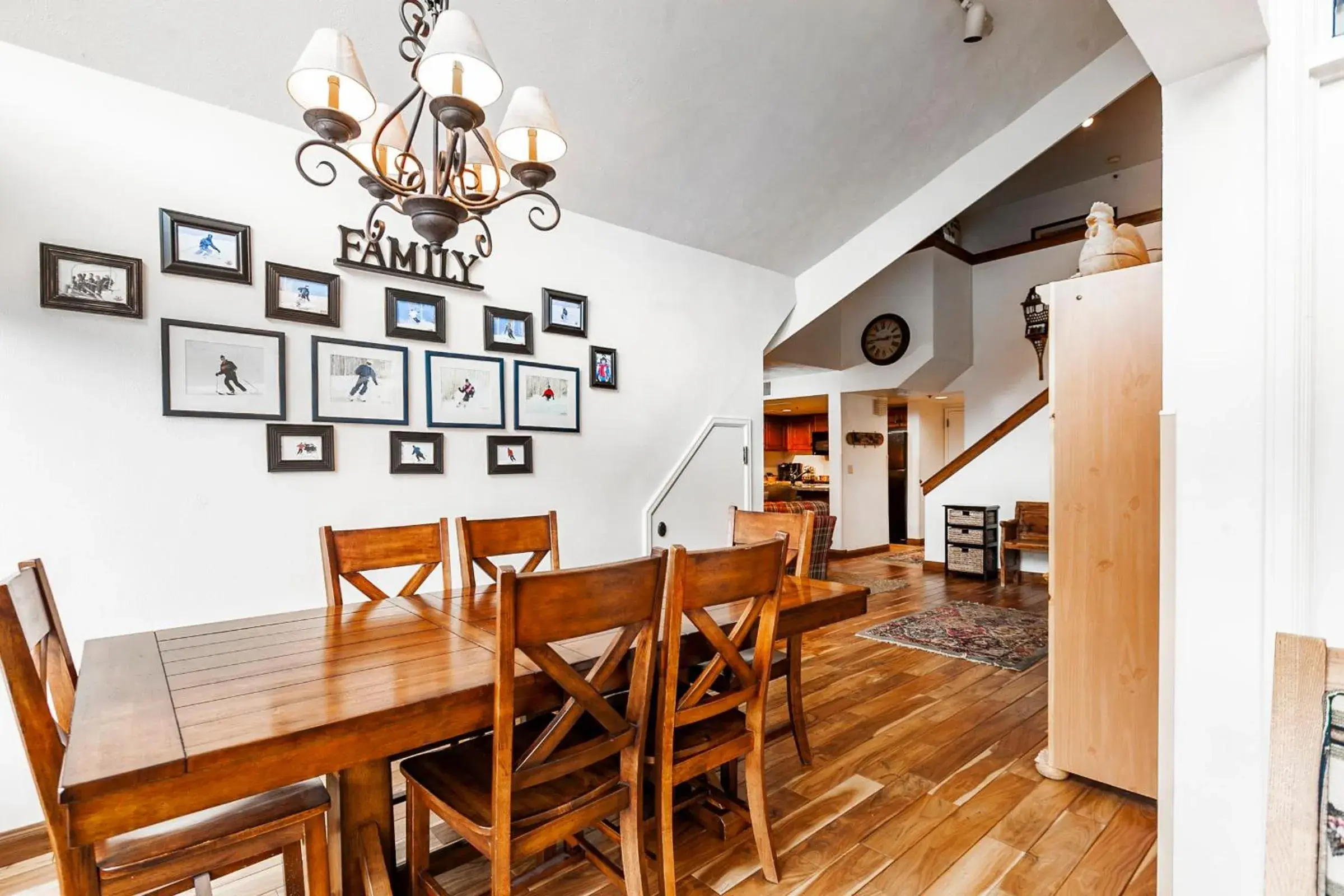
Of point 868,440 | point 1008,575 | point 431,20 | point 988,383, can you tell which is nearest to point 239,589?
point 431,20

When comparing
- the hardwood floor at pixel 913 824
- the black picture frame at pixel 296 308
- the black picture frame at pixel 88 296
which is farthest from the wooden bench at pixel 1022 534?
the black picture frame at pixel 88 296

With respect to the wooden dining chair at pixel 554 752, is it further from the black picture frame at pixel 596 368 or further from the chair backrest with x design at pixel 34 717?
the black picture frame at pixel 596 368

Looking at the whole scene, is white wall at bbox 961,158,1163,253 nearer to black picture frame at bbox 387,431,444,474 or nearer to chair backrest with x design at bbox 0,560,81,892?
black picture frame at bbox 387,431,444,474

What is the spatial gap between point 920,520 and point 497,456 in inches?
298

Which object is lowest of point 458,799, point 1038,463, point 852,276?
point 458,799

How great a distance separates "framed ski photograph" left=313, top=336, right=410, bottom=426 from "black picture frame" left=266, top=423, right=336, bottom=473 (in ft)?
0.18

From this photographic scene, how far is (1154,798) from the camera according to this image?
222 cm

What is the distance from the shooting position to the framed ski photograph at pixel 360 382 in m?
Answer: 2.69

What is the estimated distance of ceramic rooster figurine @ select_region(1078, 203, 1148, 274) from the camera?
2.39 metres

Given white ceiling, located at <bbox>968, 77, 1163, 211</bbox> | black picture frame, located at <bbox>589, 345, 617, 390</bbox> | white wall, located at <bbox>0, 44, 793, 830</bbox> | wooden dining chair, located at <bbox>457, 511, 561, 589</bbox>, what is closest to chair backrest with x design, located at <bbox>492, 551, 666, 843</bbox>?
wooden dining chair, located at <bbox>457, 511, 561, 589</bbox>

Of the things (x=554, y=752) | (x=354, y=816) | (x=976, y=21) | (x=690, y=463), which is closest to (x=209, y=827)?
(x=354, y=816)

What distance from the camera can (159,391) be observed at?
233 centimetres

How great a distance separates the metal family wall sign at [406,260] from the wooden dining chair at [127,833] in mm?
1722

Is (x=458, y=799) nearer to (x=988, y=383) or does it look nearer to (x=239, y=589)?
(x=239, y=589)
